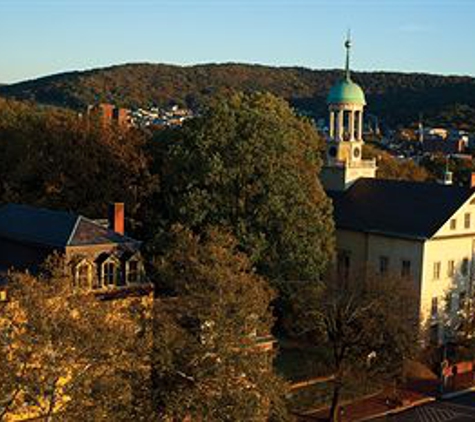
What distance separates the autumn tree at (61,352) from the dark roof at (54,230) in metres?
11.0

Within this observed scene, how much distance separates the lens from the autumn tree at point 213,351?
94.1 feet

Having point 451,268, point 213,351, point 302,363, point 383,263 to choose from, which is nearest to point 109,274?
point 213,351

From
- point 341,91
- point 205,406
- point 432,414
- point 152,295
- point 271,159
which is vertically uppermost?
point 341,91

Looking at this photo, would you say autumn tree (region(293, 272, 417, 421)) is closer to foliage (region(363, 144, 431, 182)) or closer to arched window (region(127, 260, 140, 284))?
arched window (region(127, 260, 140, 284))

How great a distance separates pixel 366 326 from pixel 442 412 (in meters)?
7.03

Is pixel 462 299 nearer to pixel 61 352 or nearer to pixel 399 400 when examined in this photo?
pixel 399 400

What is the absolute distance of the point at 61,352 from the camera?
23578mm

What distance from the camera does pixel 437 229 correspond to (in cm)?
5259

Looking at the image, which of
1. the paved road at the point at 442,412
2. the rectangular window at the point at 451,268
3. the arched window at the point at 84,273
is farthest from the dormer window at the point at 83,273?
the rectangular window at the point at 451,268

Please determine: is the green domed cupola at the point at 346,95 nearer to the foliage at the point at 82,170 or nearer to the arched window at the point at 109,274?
the foliage at the point at 82,170

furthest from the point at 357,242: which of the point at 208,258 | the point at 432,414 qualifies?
the point at 208,258

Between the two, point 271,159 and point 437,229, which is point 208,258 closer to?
point 271,159

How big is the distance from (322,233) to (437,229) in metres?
8.34

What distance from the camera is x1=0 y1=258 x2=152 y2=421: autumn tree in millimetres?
23219
